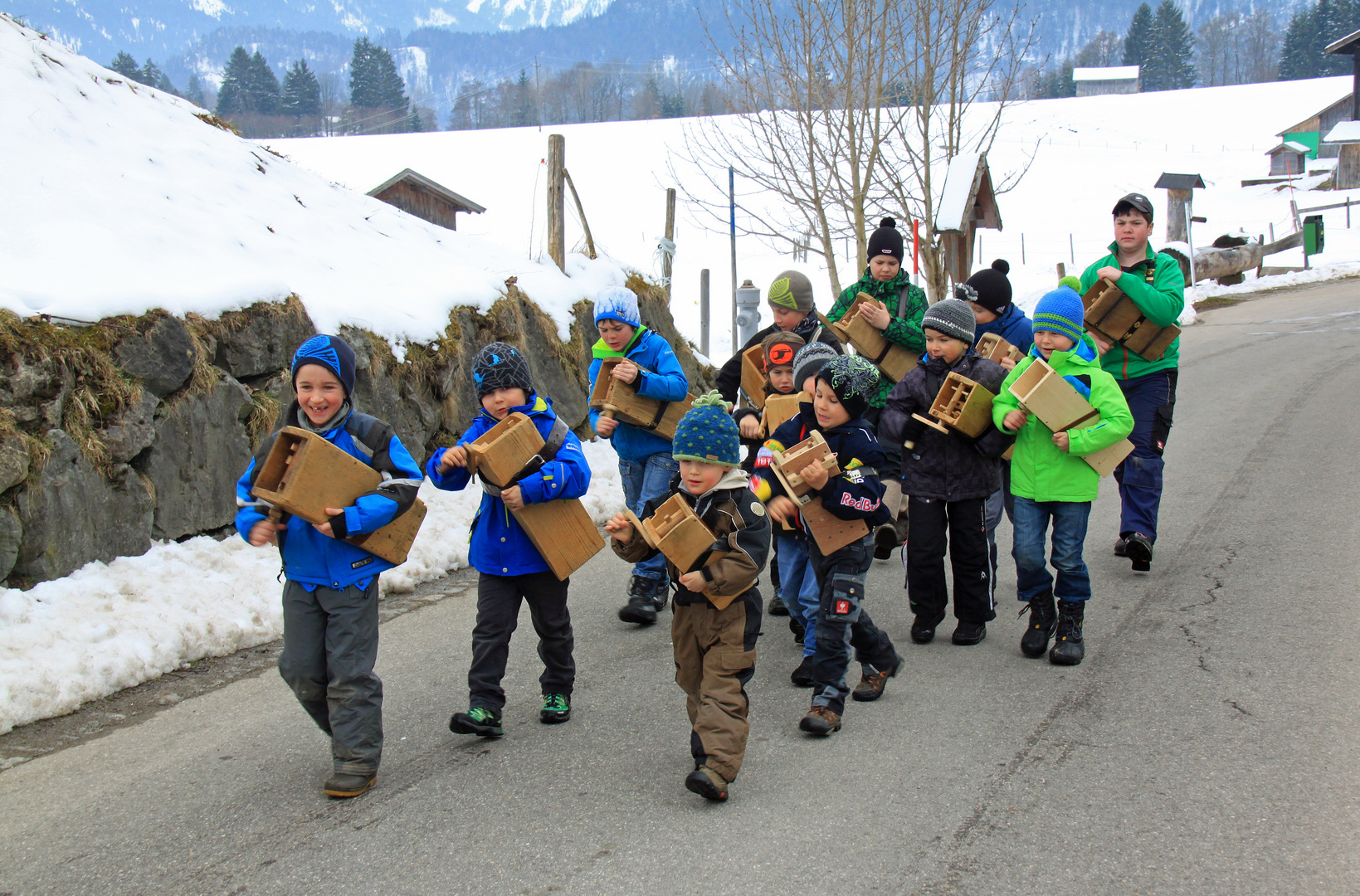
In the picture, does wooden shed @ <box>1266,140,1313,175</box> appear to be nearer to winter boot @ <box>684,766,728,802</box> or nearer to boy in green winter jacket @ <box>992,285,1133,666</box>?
boy in green winter jacket @ <box>992,285,1133,666</box>

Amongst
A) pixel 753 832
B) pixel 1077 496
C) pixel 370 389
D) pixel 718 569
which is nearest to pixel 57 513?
pixel 370 389

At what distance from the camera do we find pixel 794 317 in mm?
6121

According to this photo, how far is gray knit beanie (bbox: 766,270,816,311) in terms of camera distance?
20.1ft

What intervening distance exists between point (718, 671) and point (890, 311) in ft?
11.5

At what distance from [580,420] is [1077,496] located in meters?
5.75

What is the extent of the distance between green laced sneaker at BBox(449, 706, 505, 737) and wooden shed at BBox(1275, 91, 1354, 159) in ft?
215

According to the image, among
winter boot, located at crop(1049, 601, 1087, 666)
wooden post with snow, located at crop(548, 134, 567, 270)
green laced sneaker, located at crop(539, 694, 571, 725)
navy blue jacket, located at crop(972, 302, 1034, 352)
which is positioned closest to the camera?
Result: green laced sneaker, located at crop(539, 694, 571, 725)

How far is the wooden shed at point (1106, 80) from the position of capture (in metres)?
105

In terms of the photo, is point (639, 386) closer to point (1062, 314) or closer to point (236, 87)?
point (1062, 314)

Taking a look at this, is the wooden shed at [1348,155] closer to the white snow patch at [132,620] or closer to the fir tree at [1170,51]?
the white snow patch at [132,620]

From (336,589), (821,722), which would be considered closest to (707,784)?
(821,722)

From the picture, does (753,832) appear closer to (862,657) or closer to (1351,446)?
(862,657)

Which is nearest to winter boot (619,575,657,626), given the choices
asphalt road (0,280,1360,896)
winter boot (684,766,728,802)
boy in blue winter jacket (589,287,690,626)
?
boy in blue winter jacket (589,287,690,626)

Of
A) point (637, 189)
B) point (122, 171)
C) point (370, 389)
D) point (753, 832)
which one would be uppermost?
point (637, 189)
